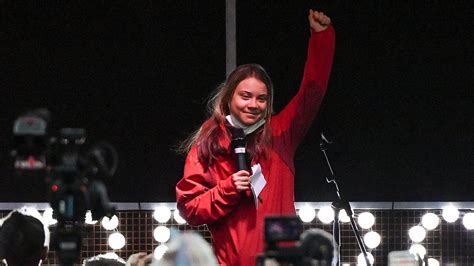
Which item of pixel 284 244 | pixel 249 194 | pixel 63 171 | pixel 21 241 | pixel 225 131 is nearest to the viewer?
pixel 284 244

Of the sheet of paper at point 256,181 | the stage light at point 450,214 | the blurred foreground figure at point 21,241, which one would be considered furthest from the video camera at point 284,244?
the stage light at point 450,214

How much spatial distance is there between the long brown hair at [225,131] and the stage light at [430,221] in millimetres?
1888

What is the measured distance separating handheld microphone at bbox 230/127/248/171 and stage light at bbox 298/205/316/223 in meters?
1.80

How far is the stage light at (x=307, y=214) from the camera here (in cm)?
525

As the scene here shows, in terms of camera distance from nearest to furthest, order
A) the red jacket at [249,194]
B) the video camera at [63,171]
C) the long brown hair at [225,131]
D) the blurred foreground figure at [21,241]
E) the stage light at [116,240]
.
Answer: the video camera at [63,171] < the blurred foreground figure at [21,241] < the red jacket at [249,194] < the long brown hair at [225,131] < the stage light at [116,240]

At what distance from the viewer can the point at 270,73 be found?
5270mm

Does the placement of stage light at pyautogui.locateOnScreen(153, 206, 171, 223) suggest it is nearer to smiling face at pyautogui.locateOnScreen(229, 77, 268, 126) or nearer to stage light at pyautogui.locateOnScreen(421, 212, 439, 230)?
stage light at pyautogui.locateOnScreen(421, 212, 439, 230)

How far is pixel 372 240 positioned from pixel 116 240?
1383mm

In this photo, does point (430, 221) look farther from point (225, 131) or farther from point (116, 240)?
point (225, 131)

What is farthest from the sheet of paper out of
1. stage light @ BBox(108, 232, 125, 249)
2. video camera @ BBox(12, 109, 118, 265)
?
stage light @ BBox(108, 232, 125, 249)

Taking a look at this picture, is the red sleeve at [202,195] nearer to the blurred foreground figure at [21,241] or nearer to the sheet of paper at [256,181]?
the sheet of paper at [256,181]

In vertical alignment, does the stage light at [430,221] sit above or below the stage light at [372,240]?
above

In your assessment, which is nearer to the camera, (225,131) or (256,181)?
(256,181)

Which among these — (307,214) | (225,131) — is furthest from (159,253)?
(307,214)
